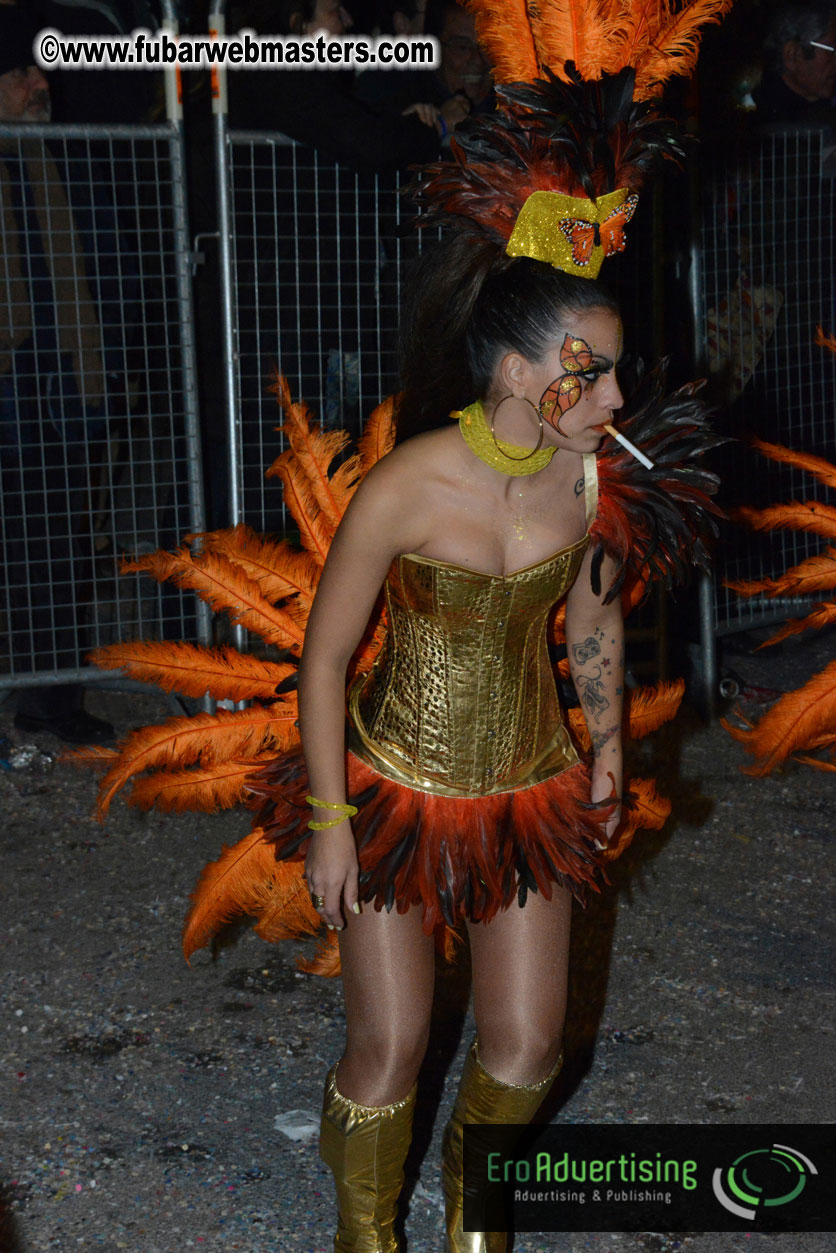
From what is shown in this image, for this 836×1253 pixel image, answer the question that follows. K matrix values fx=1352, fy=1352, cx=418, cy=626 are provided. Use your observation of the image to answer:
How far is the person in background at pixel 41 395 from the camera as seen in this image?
4.51 meters

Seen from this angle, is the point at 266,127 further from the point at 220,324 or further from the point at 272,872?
the point at 272,872

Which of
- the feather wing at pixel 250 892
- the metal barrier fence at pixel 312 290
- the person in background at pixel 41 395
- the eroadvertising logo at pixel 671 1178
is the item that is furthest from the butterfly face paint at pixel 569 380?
the person in background at pixel 41 395

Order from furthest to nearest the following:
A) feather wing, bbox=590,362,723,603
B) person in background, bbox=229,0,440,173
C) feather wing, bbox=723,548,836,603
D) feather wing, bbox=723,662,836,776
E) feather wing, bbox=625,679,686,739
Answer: person in background, bbox=229,0,440,173, feather wing, bbox=723,548,836,603, feather wing, bbox=723,662,836,776, feather wing, bbox=625,679,686,739, feather wing, bbox=590,362,723,603

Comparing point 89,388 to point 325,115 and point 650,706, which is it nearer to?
point 325,115

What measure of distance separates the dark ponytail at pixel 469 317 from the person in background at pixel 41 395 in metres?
2.53

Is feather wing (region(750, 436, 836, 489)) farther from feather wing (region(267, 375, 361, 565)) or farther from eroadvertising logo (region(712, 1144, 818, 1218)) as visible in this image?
eroadvertising logo (region(712, 1144, 818, 1218))

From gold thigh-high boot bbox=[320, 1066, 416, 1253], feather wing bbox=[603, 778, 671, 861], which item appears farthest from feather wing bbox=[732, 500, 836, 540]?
gold thigh-high boot bbox=[320, 1066, 416, 1253]

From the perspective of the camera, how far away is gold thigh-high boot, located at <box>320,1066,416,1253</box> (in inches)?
89.8

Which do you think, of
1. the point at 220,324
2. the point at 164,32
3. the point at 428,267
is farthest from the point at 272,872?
the point at 164,32

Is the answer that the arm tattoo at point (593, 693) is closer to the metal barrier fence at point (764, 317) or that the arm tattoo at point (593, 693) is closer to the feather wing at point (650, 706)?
the feather wing at point (650, 706)

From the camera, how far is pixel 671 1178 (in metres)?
2.81

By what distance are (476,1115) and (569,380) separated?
50.0 inches

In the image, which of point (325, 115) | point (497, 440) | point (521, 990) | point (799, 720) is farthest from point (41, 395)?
point (521, 990)

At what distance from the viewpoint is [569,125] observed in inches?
84.5
